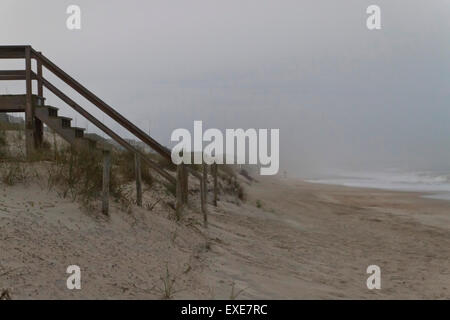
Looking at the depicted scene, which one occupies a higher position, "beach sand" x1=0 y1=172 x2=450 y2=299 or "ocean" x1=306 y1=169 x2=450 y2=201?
"beach sand" x1=0 y1=172 x2=450 y2=299

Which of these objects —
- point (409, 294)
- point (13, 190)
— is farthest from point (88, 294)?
point (409, 294)

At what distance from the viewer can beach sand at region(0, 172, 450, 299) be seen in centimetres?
387

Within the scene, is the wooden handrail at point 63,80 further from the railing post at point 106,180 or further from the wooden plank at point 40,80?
the railing post at point 106,180

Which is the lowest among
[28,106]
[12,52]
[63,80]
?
[28,106]

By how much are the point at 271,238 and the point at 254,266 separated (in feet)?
9.63

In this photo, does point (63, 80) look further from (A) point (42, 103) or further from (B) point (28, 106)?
(B) point (28, 106)

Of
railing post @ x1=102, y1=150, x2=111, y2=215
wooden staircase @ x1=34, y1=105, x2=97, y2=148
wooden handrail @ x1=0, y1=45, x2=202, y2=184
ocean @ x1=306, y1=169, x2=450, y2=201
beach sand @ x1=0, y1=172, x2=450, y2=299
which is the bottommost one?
ocean @ x1=306, y1=169, x2=450, y2=201

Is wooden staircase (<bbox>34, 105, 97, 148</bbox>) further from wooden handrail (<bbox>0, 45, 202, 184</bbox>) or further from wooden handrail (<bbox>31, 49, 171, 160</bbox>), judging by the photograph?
wooden handrail (<bbox>31, 49, 171, 160</bbox>)

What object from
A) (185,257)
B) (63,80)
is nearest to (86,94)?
(63,80)

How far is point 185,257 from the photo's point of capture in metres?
5.35

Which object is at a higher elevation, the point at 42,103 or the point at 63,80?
the point at 63,80

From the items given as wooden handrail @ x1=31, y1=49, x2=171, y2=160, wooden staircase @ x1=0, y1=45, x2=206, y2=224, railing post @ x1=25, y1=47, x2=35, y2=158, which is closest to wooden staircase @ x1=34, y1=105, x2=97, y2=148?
wooden staircase @ x1=0, y1=45, x2=206, y2=224

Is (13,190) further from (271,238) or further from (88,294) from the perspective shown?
(271,238)
